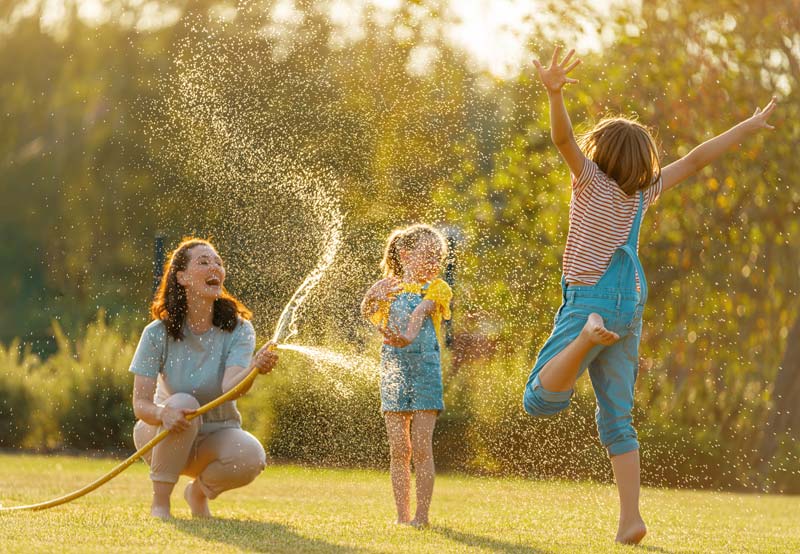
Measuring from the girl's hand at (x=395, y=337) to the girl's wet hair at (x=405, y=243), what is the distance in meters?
0.27

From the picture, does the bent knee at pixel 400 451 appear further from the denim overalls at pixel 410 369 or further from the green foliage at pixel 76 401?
the green foliage at pixel 76 401

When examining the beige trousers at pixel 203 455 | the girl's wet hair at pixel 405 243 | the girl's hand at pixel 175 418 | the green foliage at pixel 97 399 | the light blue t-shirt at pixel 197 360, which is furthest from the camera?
the green foliage at pixel 97 399

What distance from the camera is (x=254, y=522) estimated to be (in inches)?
201

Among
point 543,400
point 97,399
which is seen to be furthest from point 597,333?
point 97,399

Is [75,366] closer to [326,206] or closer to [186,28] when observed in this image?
[326,206]

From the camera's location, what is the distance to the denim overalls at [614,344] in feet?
14.9

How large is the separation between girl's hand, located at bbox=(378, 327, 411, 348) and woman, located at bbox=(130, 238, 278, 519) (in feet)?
1.85

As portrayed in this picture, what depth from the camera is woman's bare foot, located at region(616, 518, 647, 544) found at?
4562mm

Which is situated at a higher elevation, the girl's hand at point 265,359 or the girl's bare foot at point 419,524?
the girl's hand at point 265,359

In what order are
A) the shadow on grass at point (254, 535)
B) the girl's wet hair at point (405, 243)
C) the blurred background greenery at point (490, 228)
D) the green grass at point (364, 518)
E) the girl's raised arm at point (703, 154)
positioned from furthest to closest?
the blurred background greenery at point (490, 228) → the girl's wet hair at point (405, 243) → the girl's raised arm at point (703, 154) → the green grass at point (364, 518) → the shadow on grass at point (254, 535)

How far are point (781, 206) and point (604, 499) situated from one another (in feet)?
9.48

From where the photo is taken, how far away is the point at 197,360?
5285 mm

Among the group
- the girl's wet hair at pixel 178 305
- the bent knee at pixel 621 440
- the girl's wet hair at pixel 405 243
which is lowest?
the bent knee at pixel 621 440

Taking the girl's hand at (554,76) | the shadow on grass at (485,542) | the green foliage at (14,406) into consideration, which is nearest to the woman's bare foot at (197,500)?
the shadow on grass at (485,542)
